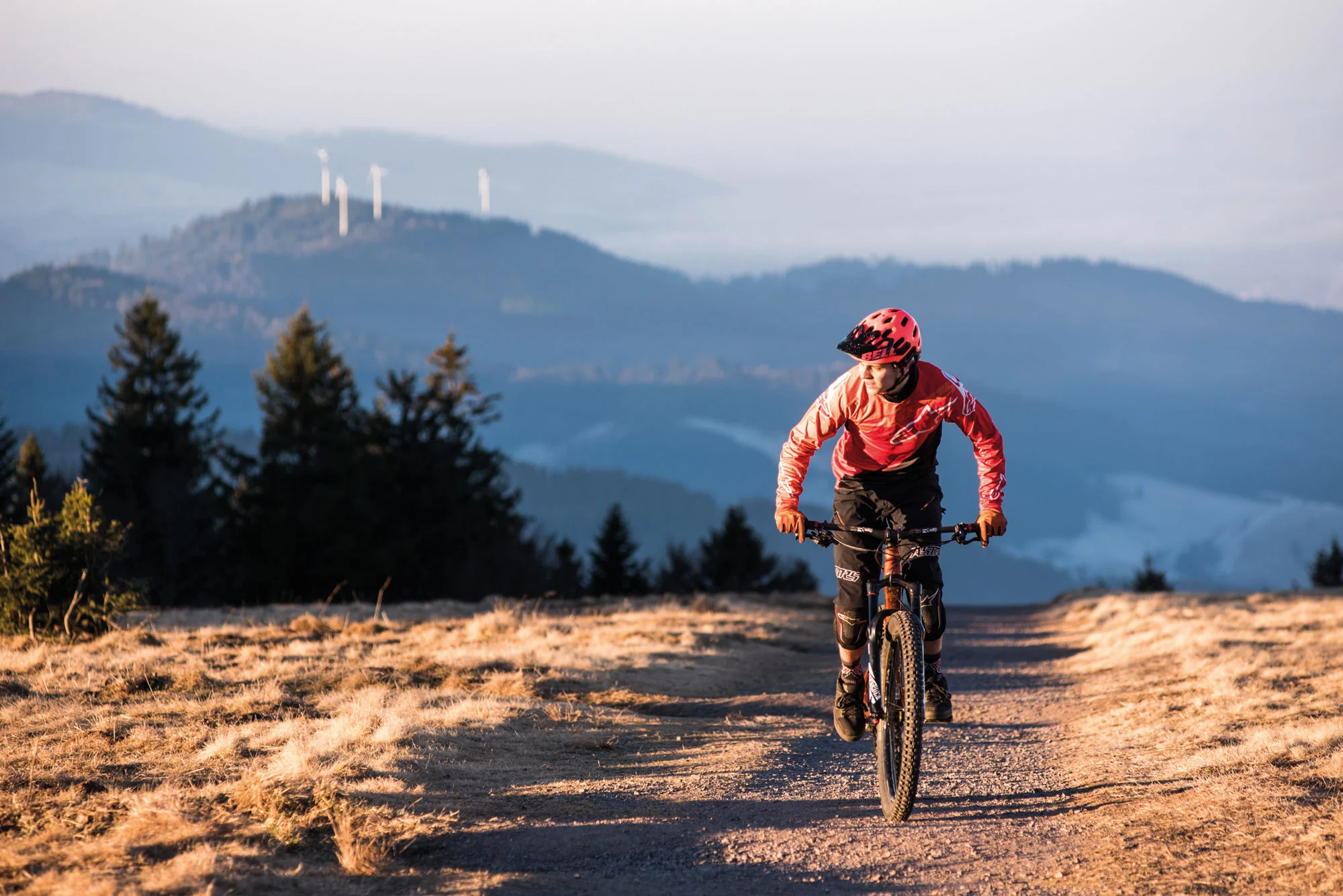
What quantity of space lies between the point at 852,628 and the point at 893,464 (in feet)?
3.56

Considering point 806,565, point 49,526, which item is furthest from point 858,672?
point 806,565

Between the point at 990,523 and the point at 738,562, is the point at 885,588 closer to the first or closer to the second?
the point at 990,523

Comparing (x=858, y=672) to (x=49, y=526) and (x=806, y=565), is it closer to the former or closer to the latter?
(x=49, y=526)

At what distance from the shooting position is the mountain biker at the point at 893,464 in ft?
21.1

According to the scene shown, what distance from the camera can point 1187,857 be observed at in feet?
18.7

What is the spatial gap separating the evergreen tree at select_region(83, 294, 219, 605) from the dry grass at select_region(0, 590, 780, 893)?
40.2 meters

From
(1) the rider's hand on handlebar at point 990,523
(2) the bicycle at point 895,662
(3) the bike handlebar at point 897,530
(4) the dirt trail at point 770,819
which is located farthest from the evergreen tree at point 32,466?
(1) the rider's hand on handlebar at point 990,523

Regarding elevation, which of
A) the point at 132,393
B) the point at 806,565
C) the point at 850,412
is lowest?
the point at 806,565

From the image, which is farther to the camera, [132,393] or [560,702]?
[132,393]

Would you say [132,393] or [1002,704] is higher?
[132,393]

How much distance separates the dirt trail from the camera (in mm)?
5531

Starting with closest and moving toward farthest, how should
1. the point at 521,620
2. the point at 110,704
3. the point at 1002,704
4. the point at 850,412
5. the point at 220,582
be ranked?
the point at 850,412, the point at 110,704, the point at 1002,704, the point at 521,620, the point at 220,582

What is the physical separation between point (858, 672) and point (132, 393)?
66857 mm

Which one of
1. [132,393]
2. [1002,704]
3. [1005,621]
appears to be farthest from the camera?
[132,393]
